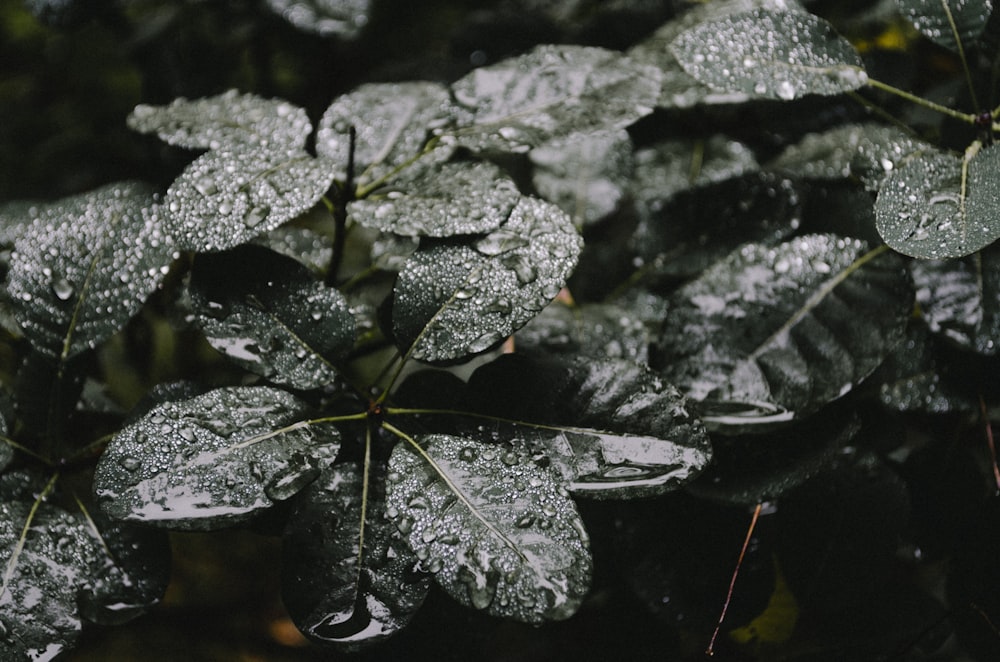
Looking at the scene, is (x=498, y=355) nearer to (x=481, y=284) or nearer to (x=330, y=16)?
(x=481, y=284)

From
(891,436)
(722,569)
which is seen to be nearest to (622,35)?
(891,436)

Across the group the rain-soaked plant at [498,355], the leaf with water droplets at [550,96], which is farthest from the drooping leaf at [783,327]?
the leaf with water droplets at [550,96]

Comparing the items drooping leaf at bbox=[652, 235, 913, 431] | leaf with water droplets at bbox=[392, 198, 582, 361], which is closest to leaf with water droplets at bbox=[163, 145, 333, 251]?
leaf with water droplets at bbox=[392, 198, 582, 361]

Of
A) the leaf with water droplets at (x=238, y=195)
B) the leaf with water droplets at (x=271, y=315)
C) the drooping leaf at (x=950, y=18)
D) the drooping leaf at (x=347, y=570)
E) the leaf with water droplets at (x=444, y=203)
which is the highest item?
the drooping leaf at (x=950, y=18)

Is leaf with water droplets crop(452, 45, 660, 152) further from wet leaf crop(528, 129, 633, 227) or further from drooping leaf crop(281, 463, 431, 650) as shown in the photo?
drooping leaf crop(281, 463, 431, 650)

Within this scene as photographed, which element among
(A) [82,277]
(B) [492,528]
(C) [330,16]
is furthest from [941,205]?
(C) [330,16]

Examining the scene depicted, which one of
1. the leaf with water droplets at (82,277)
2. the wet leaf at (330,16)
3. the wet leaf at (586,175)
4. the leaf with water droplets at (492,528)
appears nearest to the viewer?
the leaf with water droplets at (492,528)

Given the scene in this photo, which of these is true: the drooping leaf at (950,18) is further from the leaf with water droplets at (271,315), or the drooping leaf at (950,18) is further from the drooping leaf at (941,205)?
the leaf with water droplets at (271,315)

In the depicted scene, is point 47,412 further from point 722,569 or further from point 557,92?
point 722,569
